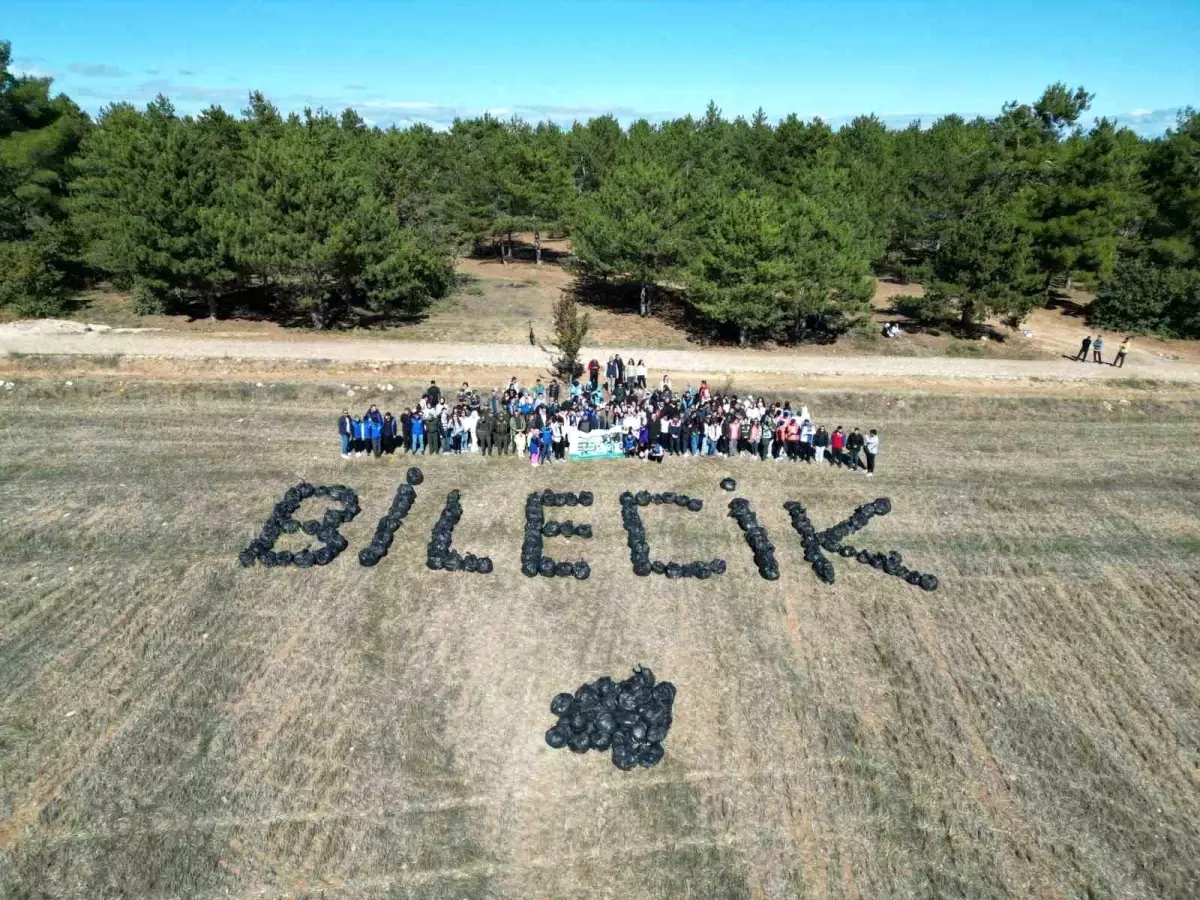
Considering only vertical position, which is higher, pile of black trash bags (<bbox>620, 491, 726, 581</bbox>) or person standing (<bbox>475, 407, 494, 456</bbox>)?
person standing (<bbox>475, 407, 494, 456</bbox>)

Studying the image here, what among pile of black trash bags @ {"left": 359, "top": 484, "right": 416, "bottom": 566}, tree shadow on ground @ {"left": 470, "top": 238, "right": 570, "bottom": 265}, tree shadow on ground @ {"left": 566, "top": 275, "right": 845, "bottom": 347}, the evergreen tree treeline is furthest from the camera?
tree shadow on ground @ {"left": 470, "top": 238, "right": 570, "bottom": 265}

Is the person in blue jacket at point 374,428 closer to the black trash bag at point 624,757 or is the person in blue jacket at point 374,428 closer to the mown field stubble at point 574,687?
the mown field stubble at point 574,687

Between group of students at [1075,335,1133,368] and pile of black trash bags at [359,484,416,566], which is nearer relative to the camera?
pile of black trash bags at [359,484,416,566]

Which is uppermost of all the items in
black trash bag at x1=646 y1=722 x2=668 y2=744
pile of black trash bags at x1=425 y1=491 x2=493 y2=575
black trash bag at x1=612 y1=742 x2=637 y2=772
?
pile of black trash bags at x1=425 y1=491 x2=493 y2=575

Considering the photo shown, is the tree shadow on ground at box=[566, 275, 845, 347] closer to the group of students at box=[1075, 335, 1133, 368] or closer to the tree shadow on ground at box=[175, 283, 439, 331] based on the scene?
the group of students at box=[1075, 335, 1133, 368]

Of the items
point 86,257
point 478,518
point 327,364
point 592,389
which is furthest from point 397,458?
point 86,257

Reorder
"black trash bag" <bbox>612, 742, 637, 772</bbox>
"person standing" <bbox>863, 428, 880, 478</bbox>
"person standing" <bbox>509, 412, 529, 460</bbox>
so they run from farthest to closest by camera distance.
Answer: "person standing" <bbox>509, 412, 529, 460</bbox>, "person standing" <bbox>863, 428, 880, 478</bbox>, "black trash bag" <bbox>612, 742, 637, 772</bbox>

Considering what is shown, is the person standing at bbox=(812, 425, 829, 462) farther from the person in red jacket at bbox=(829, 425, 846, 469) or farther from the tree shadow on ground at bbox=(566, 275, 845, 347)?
the tree shadow on ground at bbox=(566, 275, 845, 347)

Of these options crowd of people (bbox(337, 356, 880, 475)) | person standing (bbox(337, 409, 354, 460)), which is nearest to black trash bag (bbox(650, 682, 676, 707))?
crowd of people (bbox(337, 356, 880, 475))
